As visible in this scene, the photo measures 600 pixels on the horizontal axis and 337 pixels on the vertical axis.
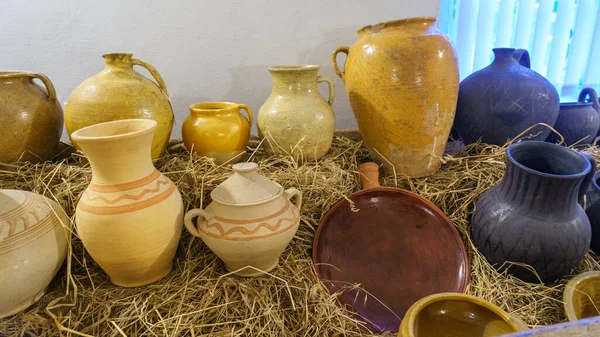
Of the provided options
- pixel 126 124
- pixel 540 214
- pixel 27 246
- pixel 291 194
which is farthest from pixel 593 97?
pixel 27 246

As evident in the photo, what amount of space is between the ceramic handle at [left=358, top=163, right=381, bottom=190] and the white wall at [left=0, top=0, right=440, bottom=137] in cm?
67

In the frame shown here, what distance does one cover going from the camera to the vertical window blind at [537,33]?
5.93ft

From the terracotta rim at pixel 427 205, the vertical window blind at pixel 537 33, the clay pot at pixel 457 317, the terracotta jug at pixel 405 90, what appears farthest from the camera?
the vertical window blind at pixel 537 33

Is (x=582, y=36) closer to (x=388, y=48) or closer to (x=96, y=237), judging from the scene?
(x=388, y=48)

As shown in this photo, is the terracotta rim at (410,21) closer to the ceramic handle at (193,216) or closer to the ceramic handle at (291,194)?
the ceramic handle at (291,194)

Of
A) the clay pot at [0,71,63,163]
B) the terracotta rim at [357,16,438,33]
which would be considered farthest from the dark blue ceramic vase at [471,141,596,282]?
the clay pot at [0,71,63,163]

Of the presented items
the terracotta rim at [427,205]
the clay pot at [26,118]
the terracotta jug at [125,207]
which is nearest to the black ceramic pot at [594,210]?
the terracotta rim at [427,205]

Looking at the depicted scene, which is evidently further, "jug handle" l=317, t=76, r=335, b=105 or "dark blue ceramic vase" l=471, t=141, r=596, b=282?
"jug handle" l=317, t=76, r=335, b=105

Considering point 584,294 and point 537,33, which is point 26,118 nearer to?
point 584,294

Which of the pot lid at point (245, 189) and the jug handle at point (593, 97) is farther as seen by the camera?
the jug handle at point (593, 97)

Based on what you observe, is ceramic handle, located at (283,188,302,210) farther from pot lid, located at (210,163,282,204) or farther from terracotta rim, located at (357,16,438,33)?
terracotta rim, located at (357,16,438,33)

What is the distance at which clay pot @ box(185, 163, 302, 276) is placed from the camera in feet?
2.91

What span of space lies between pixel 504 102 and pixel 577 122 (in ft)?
1.51

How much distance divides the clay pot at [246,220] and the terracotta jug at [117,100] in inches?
16.0
